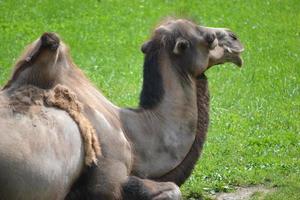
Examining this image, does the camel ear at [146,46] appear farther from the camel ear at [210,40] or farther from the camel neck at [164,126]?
the camel ear at [210,40]

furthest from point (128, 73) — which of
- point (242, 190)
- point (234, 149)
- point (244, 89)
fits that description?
point (242, 190)

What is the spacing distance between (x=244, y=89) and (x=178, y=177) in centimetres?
610

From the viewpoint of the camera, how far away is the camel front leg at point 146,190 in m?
6.41

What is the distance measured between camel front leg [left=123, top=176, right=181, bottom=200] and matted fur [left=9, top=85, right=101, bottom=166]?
0.31 m

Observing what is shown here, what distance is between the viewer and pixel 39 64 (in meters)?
6.41

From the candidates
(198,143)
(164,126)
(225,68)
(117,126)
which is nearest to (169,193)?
(117,126)

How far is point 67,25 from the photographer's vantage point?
57.8ft

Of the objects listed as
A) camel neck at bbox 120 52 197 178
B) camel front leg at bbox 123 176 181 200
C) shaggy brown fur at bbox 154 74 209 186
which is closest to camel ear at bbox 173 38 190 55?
camel neck at bbox 120 52 197 178

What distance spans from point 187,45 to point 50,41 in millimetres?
1262

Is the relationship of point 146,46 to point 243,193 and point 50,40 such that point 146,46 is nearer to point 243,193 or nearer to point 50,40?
point 50,40

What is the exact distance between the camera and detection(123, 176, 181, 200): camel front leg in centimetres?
641

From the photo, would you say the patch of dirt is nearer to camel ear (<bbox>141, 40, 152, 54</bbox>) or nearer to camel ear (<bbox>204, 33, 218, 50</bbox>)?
camel ear (<bbox>204, 33, 218, 50</bbox>)

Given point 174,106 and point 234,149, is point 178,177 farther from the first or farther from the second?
point 234,149

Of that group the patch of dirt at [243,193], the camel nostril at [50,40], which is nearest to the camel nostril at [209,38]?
the camel nostril at [50,40]
